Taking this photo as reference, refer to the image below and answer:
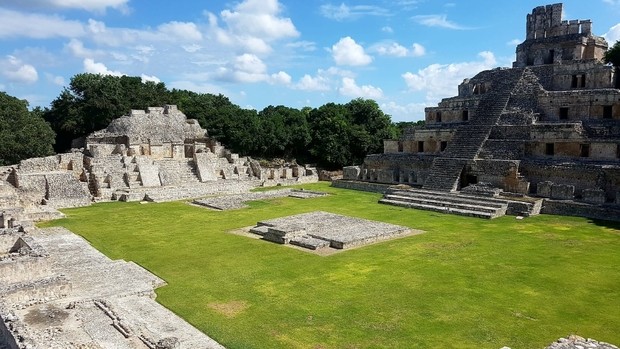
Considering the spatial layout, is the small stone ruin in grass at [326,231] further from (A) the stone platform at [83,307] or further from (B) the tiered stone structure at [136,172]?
(B) the tiered stone structure at [136,172]

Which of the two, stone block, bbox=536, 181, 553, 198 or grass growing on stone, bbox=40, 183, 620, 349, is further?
stone block, bbox=536, 181, 553, 198

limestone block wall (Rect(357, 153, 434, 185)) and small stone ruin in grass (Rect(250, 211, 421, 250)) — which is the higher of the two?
limestone block wall (Rect(357, 153, 434, 185))

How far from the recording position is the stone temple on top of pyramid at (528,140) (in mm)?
20562

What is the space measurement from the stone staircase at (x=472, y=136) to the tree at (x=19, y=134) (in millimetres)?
24917

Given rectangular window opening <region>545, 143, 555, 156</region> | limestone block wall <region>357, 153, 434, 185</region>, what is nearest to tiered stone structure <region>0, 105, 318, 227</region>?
limestone block wall <region>357, 153, 434, 185</region>

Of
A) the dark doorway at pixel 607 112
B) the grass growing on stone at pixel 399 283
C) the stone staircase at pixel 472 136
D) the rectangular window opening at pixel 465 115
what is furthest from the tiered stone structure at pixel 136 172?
the dark doorway at pixel 607 112

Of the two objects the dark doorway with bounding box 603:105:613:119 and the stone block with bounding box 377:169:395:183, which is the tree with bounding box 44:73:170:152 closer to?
the stone block with bounding box 377:169:395:183

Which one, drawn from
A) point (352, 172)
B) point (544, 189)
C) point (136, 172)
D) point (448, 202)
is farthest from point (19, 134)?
point (544, 189)

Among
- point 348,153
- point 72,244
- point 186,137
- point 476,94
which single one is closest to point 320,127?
point 348,153

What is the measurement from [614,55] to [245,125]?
2673 cm

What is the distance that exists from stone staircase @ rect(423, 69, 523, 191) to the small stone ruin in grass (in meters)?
7.38

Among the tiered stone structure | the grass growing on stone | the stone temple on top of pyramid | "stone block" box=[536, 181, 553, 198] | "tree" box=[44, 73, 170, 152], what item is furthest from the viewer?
"tree" box=[44, 73, 170, 152]

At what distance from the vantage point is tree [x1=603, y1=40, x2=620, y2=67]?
2652cm

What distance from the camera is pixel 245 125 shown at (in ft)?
131
